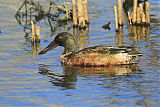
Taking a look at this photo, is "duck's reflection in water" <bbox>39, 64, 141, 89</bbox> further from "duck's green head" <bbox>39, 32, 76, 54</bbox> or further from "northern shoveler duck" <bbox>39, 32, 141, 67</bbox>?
"duck's green head" <bbox>39, 32, 76, 54</bbox>

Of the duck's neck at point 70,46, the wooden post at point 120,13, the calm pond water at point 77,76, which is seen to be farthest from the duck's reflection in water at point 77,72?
the wooden post at point 120,13

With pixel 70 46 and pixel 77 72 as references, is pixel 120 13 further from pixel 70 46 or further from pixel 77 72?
pixel 77 72

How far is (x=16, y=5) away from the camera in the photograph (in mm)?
22781

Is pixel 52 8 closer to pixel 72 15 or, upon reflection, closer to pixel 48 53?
pixel 72 15

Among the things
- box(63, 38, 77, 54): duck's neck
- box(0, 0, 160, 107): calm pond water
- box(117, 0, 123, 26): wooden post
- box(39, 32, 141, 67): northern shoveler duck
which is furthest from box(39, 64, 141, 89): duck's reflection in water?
box(117, 0, 123, 26): wooden post

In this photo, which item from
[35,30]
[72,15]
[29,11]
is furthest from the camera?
[29,11]

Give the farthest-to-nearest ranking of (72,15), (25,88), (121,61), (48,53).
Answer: (72,15)
(48,53)
(121,61)
(25,88)

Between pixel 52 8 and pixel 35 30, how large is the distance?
4.27 meters

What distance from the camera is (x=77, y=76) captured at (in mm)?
13336

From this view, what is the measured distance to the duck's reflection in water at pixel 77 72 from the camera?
13.0 m

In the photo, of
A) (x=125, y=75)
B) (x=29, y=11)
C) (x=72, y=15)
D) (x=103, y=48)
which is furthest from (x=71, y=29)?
(x=125, y=75)

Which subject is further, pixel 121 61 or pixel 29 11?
pixel 29 11

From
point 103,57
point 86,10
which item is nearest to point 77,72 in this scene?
point 103,57

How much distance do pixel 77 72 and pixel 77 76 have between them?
21.1 inches
